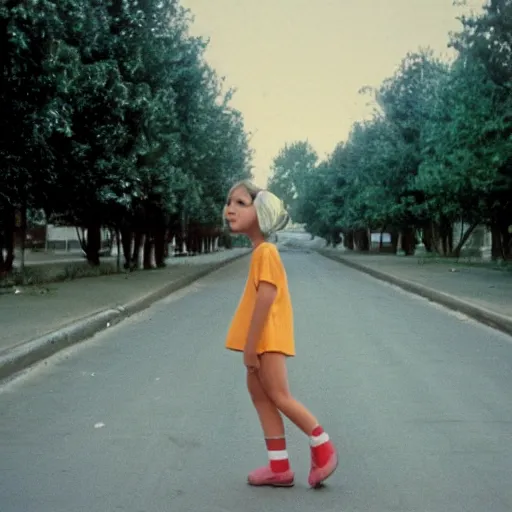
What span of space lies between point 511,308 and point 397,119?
104 ft

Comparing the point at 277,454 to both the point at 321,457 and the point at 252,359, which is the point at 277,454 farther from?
the point at 252,359

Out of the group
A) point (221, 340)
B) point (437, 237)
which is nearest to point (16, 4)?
point (221, 340)

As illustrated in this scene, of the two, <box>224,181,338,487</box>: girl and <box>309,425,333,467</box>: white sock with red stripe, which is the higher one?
<box>224,181,338,487</box>: girl

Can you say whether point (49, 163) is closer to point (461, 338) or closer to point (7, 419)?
point (461, 338)

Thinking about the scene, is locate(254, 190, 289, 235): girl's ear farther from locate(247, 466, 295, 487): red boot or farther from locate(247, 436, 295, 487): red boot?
locate(247, 466, 295, 487): red boot

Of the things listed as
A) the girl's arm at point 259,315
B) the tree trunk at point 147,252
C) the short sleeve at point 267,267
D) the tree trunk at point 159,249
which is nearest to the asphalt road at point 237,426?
the girl's arm at point 259,315

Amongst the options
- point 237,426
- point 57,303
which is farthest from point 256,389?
point 57,303

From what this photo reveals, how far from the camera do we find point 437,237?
50.2 m

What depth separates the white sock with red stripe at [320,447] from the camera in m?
4.66

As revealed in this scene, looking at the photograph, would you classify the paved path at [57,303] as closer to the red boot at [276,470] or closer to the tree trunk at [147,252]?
the red boot at [276,470]

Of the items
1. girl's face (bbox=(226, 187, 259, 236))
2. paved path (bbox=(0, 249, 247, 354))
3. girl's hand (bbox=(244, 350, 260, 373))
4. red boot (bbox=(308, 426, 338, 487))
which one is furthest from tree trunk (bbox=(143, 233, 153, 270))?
girl's hand (bbox=(244, 350, 260, 373))

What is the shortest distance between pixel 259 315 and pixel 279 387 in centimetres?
40

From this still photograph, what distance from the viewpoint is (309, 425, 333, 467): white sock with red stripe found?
466 cm

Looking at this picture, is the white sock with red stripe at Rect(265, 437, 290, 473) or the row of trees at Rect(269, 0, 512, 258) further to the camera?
the row of trees at Rect(269, 0, 512, 258)
